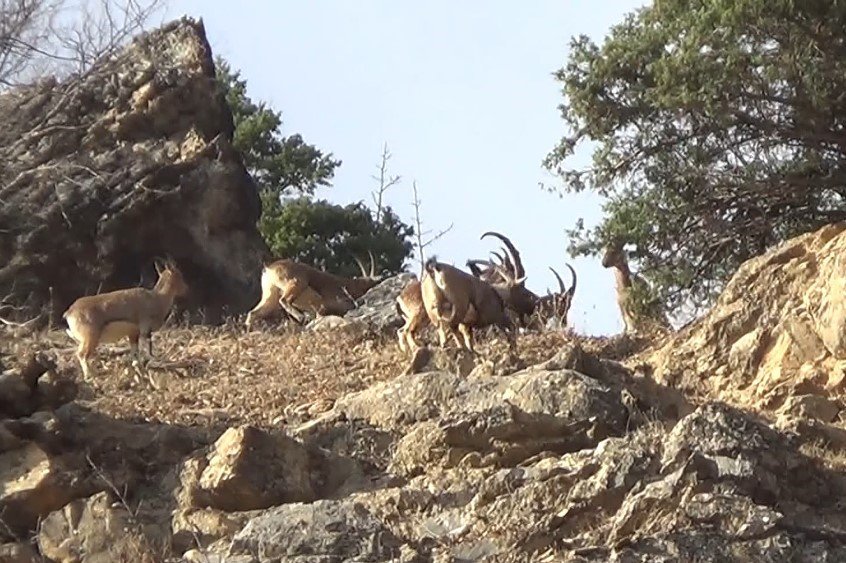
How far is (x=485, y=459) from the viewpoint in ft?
37.8

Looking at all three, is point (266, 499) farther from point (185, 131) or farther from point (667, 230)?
point (185, 131)

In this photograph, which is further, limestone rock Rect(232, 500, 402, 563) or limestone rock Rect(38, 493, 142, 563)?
limestone rock Rect(38, 493, 142, 563)

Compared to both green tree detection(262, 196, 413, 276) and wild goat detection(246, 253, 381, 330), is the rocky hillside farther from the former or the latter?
green tree detection(262, 196, 413, 276)

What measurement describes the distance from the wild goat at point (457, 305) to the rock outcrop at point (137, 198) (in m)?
7.21

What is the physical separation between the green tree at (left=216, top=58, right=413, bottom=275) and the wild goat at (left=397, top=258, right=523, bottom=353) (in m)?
15.7

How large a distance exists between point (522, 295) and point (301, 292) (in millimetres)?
3871

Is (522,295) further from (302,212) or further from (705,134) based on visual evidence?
(302,212)

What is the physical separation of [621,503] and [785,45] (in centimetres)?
1107

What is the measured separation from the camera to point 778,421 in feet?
41.2

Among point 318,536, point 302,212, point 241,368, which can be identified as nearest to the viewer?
point 318,536

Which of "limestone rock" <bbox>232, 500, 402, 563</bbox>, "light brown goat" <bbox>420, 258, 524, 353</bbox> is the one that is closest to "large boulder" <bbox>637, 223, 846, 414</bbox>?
"light brown goat" <bbox>420, 258, 524, 353</bbox>

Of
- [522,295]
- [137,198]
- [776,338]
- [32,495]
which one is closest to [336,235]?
[137,198]

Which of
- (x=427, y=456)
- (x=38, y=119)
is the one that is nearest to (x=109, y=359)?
(x=38, y=119)

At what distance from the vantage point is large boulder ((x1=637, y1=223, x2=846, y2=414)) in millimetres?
13562
